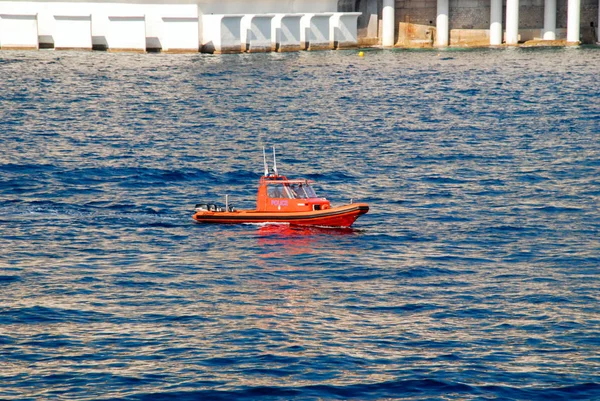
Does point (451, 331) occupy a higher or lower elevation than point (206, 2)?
lower

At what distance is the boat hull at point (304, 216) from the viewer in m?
42.5

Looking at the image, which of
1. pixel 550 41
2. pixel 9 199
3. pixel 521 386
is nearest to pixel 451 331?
pixel 521 386

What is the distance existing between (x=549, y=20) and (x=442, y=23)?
14.1 m

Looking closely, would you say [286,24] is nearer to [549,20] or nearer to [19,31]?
[19,31]

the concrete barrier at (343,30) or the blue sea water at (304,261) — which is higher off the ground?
the concrete barrier at (343,30)

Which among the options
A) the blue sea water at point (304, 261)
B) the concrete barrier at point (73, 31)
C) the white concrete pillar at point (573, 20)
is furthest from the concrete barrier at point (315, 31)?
the blue sea water at point (304, 261)

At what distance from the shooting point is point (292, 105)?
9044 centimetres

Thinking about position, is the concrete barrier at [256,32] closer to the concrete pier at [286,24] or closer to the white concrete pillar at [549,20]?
the concrete pier at [286,24]

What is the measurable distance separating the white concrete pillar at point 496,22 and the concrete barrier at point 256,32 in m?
29.7

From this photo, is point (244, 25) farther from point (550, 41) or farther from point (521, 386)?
point (521, 386)

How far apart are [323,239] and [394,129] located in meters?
36.0

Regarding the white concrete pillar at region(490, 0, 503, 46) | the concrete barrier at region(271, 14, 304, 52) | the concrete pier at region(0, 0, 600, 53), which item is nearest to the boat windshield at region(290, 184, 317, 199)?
the concrete pier at region(0, 0, 600, 53)

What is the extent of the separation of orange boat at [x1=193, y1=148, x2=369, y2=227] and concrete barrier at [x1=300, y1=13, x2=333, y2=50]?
309ft

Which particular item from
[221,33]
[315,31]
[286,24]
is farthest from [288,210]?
[315,31]
